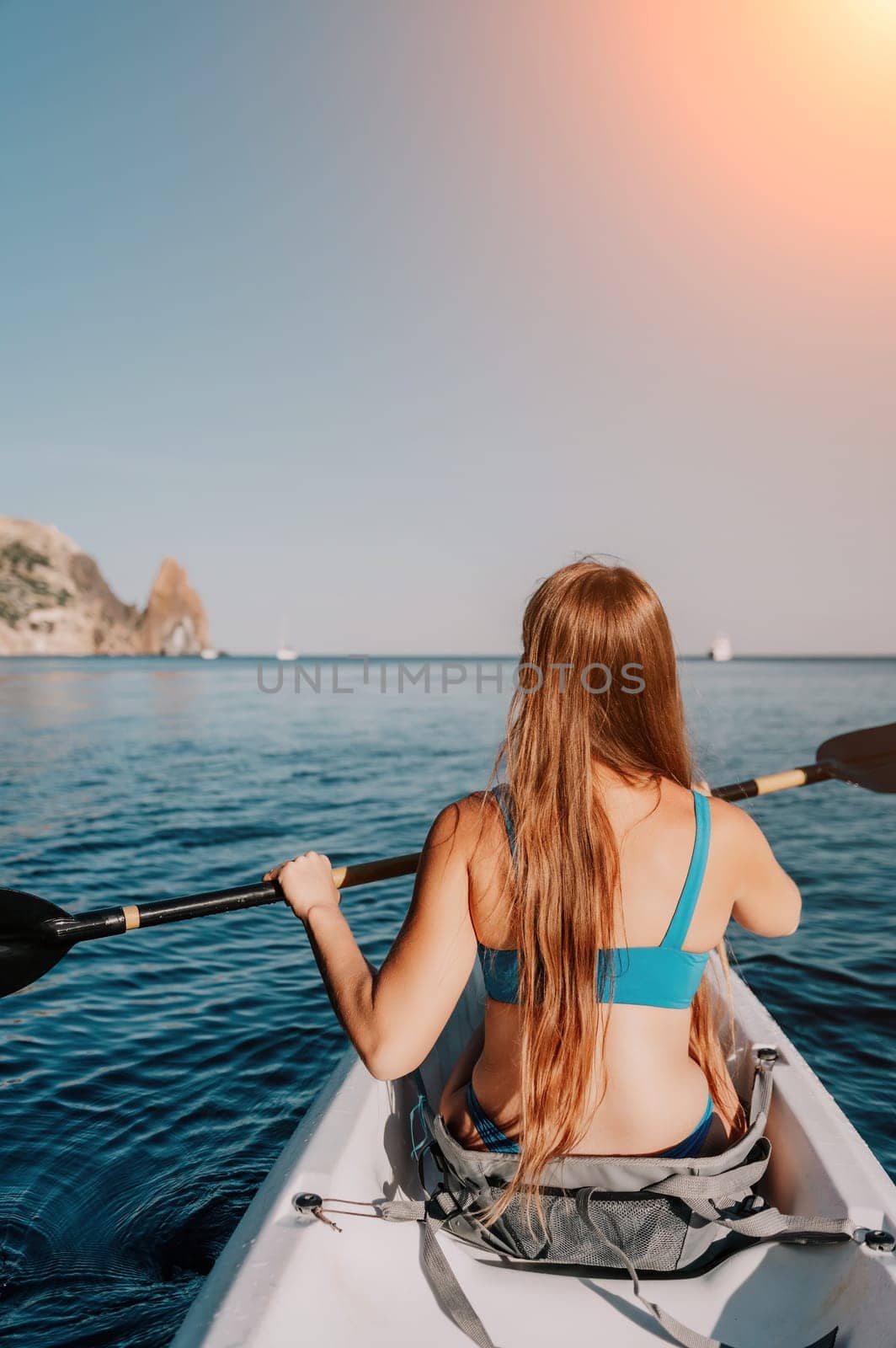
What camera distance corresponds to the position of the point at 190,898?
10.4 feet

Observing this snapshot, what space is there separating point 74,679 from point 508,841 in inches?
2158

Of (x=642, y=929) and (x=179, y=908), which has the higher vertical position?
(x=642, y=929)

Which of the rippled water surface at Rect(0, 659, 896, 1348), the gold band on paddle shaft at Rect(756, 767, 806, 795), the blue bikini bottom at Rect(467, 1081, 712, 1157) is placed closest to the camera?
the blue bikini bottom at Rect(467, 1081, 712, 1157)

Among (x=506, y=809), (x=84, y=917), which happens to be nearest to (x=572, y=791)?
(x=506, y=809)

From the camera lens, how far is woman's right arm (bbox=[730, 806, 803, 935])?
6.58ft

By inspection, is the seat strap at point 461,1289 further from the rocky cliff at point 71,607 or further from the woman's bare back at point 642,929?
the rocky cliff at point 71,607

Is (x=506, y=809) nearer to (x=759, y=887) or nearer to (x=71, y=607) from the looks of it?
(x=759, y=887)

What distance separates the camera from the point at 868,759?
453cm

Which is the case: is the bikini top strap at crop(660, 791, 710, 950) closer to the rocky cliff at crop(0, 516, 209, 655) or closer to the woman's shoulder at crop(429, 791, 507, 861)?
the woman's shoulder at crop(429, 791, 507, 861)

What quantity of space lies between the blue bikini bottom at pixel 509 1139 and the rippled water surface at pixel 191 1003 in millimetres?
968

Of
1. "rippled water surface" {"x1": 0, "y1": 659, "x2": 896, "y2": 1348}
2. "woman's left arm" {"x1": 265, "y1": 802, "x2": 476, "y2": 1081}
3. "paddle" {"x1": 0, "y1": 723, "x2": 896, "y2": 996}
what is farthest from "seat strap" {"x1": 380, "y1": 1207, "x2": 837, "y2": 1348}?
"rippled water surface" {"x1": 0, "y1": 659, "x2": 896, "y2": 1348}

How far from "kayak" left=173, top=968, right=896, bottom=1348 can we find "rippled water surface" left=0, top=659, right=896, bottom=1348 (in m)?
1.23

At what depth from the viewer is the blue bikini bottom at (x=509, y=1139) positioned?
86.6 inches

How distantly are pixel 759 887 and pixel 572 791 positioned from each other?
1.69ft
